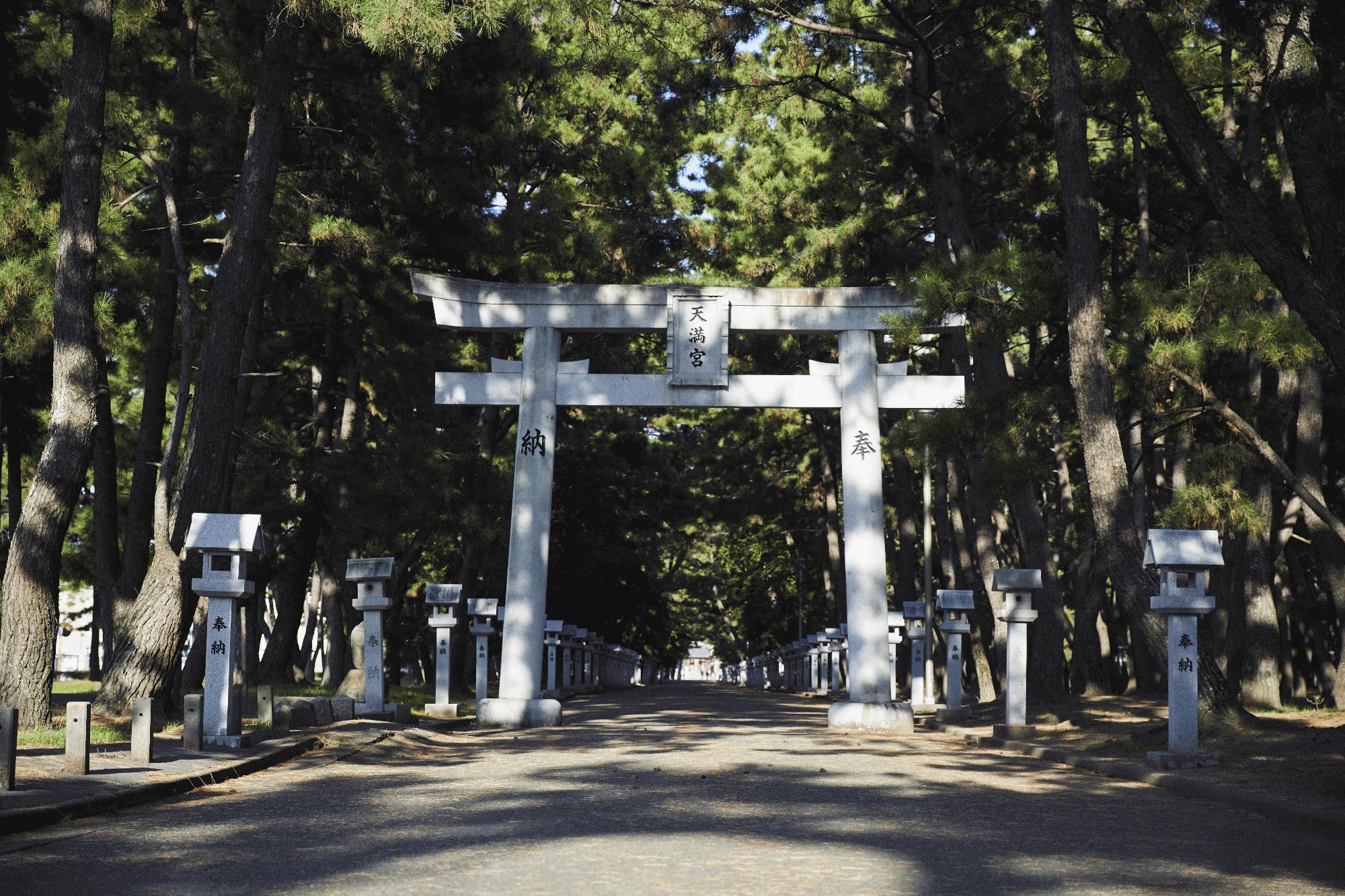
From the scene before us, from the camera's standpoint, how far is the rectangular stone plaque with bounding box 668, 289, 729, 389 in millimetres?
18297

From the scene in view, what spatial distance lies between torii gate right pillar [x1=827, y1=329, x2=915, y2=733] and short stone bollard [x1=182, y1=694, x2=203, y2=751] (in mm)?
9220

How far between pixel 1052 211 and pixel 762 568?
100ft

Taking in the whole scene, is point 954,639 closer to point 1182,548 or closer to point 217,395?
point 1182,548

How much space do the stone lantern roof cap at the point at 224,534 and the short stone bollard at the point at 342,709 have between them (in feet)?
12.6

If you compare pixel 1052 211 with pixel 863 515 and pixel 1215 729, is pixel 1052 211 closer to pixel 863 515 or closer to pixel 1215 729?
pixel 863 515

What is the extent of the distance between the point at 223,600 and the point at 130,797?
12.9 ft

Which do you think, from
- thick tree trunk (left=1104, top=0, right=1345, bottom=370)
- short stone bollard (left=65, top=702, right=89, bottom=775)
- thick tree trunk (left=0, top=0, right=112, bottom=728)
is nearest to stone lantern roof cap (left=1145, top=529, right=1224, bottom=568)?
thick tree trunk (left=1104, top=0, right=1345, bottom=370)

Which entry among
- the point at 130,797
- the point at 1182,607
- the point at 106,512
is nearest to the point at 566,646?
the point at 106,512

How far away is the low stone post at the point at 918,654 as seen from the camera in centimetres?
2314

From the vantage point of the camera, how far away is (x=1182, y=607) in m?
11.3

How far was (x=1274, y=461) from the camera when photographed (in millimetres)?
13164

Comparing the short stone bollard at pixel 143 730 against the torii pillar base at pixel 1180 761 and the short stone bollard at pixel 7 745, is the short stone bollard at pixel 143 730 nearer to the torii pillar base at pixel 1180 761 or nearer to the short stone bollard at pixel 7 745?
the short stone bollard at pixel 7 745

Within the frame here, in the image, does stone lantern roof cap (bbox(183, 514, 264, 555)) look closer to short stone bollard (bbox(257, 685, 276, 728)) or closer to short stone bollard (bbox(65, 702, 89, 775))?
short stone bollard (bbox(257, 685, 276, 728))

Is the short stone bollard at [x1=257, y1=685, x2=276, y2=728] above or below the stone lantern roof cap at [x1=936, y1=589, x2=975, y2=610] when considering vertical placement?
below
